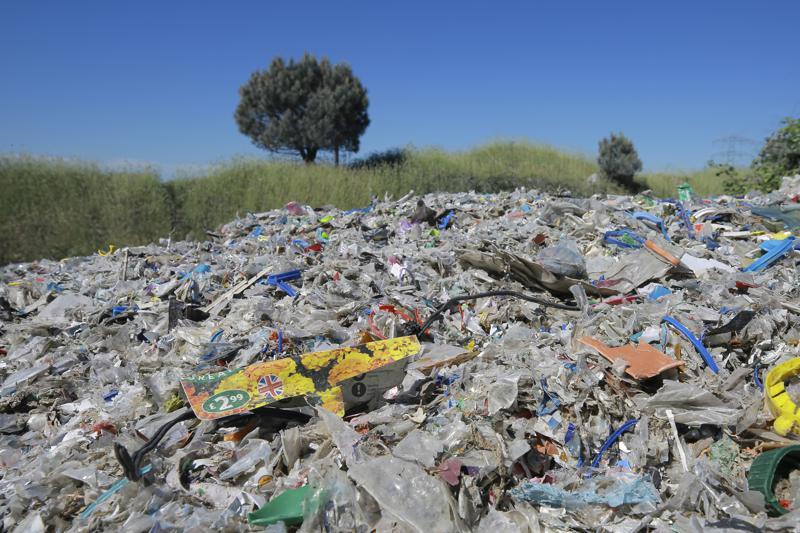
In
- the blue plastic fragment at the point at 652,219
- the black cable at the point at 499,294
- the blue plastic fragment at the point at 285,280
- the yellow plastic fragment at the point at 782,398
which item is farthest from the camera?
the blue plastic fragment at the point at 652,219

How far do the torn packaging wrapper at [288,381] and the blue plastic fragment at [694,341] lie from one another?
5.05ft

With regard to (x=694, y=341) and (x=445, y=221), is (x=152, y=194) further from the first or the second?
(x=694, y=341)

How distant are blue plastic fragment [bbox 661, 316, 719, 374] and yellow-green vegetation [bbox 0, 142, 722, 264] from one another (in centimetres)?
803

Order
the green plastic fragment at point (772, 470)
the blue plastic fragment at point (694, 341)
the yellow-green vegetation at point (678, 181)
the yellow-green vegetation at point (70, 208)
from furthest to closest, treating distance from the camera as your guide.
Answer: the yellow-green vegetation at point (678, 181), the yellow-green vegetation at point (70, 208), the blue plastic fragment at point (694, 341), the green plastic fragment at point (772, 470)

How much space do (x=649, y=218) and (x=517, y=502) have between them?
4.32 m

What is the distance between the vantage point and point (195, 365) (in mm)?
3141

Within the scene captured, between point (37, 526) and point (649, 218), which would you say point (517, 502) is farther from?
point (649, 218)

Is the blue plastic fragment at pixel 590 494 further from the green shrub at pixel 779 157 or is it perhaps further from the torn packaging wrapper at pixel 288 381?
the green shrub at pixel 779 157

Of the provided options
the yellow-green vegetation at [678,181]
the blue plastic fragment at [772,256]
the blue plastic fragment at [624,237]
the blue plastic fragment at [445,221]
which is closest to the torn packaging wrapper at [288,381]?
the blue plastic fragment at [624,237]

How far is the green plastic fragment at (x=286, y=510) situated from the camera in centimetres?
186

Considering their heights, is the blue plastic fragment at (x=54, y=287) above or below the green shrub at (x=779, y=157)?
below

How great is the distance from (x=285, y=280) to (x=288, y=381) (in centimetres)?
210

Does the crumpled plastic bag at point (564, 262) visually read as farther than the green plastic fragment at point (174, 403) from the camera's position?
Yes

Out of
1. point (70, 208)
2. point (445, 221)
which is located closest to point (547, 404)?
point (445, 221)
